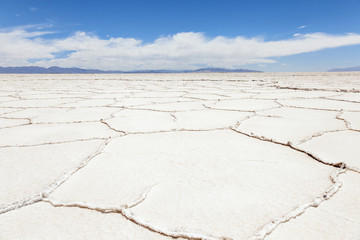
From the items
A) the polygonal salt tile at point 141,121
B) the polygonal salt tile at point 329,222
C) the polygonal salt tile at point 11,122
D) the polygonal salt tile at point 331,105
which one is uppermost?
the polygonal salt tile at point 11,122

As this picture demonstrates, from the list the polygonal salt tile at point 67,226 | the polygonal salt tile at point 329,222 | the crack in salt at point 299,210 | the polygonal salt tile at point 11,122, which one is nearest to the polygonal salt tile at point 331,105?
the crack in salt at point 299,210

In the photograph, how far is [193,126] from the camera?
1474 millimetres

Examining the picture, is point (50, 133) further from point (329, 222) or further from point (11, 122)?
point (329, 222)

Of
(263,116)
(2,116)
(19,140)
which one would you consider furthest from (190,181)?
Answer: (2,116)

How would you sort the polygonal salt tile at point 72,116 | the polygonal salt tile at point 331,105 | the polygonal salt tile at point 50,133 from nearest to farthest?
the polygonal salt tile at point 50,133 → the polygonal salt tile at point 72,116 → the polygonal salt tile at point 331,105

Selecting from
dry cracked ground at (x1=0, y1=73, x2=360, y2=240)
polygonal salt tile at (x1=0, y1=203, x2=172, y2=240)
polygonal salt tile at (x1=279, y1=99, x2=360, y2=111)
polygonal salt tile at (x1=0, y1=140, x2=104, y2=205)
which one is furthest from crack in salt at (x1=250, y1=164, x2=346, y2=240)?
polygonal salt tile at (x1=279, y1=99, x2=360, y2=111)

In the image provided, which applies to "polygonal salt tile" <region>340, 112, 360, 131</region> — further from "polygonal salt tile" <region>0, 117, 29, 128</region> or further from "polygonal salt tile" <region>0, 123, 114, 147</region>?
"polygonal salt tile" <region>0, 117, 29, 128</region>

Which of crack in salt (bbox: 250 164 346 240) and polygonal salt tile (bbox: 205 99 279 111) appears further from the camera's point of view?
polygonal salt tile (bbox: 205 99 279 111)

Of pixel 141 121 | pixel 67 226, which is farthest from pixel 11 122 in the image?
pixel 67 226

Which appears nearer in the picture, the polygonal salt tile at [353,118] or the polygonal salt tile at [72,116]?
the polygonal salt tile at [353,118]

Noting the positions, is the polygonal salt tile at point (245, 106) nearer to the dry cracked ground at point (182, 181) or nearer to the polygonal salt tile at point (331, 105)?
the polygonal salt tile at point (331, 105)

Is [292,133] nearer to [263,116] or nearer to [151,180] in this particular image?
[263,116]

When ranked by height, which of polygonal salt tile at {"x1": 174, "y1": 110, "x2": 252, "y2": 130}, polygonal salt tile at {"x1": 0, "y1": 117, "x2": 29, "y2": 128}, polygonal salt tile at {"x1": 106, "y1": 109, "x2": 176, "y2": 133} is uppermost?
polygonal salt tile at {"x1": 0, "y1": 117, "x2": 29, "y2": 128}

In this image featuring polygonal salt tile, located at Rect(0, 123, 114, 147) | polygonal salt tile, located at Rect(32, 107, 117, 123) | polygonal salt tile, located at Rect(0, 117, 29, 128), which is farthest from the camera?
polygonal salt tile, located at Rect(32, 107, 117, 123)
